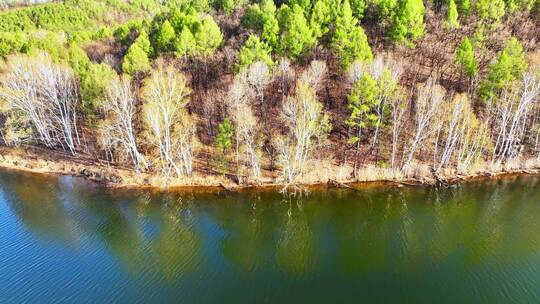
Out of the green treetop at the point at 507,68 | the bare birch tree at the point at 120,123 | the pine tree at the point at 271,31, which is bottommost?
the bare birch tree at the point at 120,123

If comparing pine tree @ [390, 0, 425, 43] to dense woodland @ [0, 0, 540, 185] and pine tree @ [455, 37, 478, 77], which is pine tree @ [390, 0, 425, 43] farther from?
pine tree @ [455, 37, 478, 77]

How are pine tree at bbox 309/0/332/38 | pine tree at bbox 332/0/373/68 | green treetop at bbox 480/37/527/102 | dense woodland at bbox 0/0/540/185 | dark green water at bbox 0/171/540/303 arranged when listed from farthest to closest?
pine tree at bbox 309/0/332/38 < pine tree at bbox 332/0/373/68 < green treetop at bbox 480/37/527/102 < dense woodland at bbox 0/0/540/185 < dark green water at bbox 0/171/540/303

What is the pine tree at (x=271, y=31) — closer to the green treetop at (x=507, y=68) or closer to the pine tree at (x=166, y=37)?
the pine tree at (x=166, y=37)

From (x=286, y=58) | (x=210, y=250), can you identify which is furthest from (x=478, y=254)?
(x=286, y=58)

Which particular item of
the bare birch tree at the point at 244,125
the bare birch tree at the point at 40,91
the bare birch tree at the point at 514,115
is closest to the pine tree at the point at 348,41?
the bare birch tree at the point at 244,125

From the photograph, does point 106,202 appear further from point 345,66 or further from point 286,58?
point 345,66

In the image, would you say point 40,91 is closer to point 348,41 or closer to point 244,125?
point 244,125

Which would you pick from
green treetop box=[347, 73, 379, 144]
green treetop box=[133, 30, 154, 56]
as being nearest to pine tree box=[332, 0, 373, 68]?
green treetop box=[347, 73, 379, 144]
